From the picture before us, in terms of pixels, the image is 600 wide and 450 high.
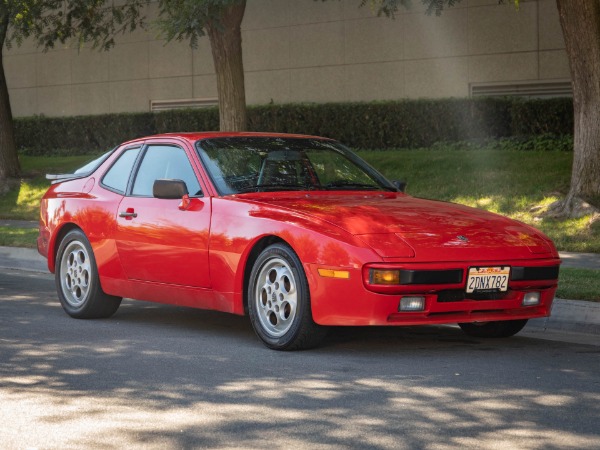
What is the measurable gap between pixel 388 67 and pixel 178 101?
6.47 meters

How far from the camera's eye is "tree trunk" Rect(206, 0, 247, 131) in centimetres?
1700

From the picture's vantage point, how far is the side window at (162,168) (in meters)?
9.12

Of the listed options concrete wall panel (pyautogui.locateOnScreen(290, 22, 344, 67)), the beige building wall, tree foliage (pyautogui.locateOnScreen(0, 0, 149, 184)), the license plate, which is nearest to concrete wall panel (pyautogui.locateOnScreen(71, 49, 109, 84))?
the beige building wall

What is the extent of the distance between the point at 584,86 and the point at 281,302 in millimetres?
9411

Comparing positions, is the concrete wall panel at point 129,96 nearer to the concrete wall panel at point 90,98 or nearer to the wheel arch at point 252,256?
the concrete wall panel at point 90,98

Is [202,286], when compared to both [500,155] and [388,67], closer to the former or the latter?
[500,155]

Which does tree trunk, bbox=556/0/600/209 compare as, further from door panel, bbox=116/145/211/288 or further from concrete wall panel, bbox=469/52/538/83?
door panel, bbox=116/145/211/288

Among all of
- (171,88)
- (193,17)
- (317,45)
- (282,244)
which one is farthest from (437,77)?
(282,244)

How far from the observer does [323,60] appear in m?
26.2

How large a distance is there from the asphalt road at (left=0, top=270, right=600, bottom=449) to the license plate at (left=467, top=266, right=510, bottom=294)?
46 centimetres

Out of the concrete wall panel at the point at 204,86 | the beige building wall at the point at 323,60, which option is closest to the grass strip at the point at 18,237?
the beige building wall at the point at 323,60

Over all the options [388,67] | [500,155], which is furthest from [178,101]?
[500,155]

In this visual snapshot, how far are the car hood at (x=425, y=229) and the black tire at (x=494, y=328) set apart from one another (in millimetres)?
709

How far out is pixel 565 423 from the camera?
583 centimetres
